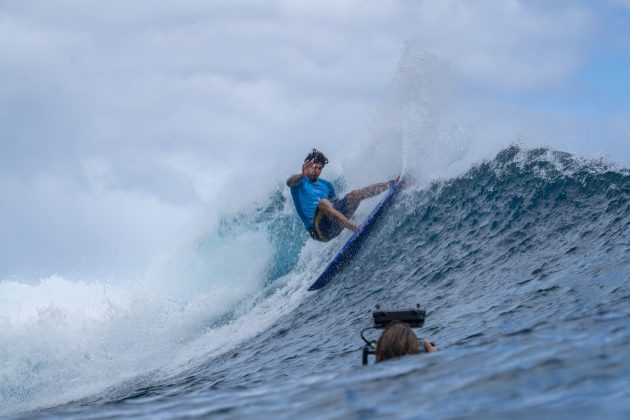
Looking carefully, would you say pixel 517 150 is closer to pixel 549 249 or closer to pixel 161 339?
pixel 549 249

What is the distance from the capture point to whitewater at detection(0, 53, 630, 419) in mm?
4496

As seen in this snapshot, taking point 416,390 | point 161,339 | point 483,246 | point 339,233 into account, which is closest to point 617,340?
point 416,390

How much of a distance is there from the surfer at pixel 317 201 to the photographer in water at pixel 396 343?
24.3 feet

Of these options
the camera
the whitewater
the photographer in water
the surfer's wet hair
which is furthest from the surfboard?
the photographer in water

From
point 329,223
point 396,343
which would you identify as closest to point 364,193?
point 329,223

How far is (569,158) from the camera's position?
518 inches

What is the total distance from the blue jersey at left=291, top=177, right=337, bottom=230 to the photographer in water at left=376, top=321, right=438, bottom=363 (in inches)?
297

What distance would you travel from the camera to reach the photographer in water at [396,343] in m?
5.20

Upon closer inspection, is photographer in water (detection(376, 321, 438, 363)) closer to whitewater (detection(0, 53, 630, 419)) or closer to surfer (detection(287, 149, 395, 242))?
whitewater (detection(0, 53, 630, 419))

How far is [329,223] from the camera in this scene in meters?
13.2

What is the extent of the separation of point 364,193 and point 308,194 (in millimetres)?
1484

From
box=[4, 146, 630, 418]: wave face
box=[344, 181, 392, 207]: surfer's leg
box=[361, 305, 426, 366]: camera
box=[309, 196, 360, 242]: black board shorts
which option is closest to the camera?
box=[4, 146, 630, 418]: wave face

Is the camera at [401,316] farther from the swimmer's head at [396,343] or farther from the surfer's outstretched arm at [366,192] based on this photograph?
the surfer's outstretched arm at [366,192]

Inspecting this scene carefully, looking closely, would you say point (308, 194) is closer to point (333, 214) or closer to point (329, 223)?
point (333, 214)
